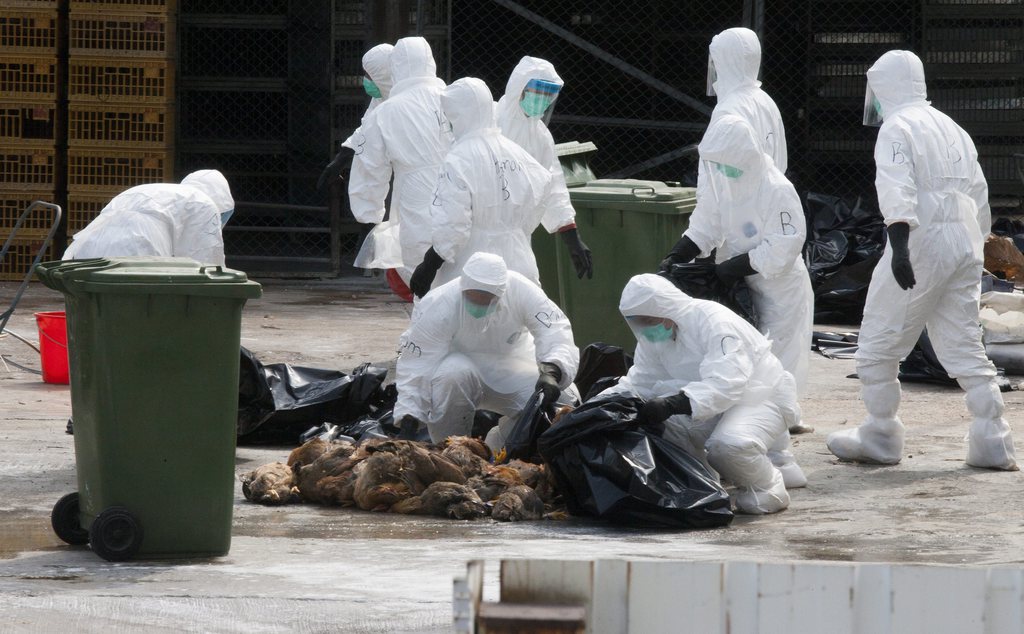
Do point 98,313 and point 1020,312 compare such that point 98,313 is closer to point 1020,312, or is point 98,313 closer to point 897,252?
point 897,252

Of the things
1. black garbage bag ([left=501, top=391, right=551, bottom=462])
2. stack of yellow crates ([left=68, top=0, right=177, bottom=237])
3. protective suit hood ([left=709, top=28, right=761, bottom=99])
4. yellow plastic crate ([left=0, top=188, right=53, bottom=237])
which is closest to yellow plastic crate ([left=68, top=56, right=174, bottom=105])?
stack of yellow crates ([left=68, top=0, right=177, bottom=237])

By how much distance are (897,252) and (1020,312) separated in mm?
3229

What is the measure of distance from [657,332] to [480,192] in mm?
1635

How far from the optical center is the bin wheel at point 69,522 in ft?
17.3

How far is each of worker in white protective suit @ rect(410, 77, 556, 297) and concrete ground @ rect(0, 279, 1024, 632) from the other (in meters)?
1.26

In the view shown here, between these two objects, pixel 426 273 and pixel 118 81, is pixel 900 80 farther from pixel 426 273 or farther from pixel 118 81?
pixel 118 81

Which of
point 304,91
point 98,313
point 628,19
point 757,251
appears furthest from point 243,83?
point 98,313

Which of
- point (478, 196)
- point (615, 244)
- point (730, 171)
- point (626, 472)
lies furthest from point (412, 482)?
point (615, 244)

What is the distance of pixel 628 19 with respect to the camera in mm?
13336

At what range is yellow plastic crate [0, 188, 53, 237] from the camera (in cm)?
1244

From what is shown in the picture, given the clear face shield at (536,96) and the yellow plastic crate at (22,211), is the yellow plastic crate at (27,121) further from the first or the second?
the clear face shield at (536,96)

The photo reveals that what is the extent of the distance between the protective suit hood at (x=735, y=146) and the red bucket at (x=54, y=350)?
354 centimetres

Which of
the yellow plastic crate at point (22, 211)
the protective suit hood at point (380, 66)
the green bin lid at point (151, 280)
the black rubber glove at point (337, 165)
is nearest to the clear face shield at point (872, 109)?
the protective suit hood at point (380, 66)

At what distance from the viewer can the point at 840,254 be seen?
1135cm
